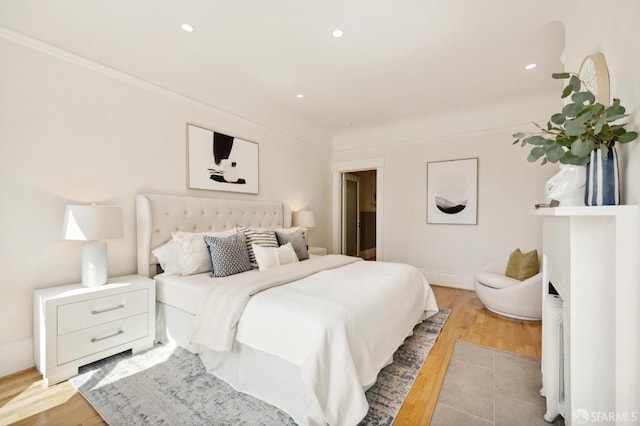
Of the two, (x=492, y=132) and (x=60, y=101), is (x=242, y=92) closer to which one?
(x=60, y=101)

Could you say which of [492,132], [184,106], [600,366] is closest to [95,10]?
[184,106]

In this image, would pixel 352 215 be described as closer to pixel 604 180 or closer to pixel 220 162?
pixel 220 162

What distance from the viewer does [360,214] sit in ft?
24.1

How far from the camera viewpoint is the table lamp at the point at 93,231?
205cm

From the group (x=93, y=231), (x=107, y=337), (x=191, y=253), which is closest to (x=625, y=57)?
(x=191, y=253)

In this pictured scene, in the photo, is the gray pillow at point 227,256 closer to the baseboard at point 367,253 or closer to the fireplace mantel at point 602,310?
the fireplace mantel at point 602,310

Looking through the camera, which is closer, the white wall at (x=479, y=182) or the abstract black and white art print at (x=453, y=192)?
the white wall at (x=479, y=182)

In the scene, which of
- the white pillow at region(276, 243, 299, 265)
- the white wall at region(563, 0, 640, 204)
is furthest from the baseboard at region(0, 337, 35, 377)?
the white wall at region(563, 0, 640, 204)

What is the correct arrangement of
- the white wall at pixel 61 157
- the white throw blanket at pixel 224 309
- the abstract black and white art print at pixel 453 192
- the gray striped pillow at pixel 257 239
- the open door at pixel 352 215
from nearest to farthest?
1. the white throw blanket at pixel 224 309
2. the white wall at pixel 61 157
3. the gray striped pillow at pixel 257 239
4. the abstract black and white art print at pixel 453 192
5. the open door at pixel 352 215

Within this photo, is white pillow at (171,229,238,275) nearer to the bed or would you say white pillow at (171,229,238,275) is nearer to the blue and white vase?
the bed

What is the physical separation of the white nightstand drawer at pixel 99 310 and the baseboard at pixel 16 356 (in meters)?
0.47

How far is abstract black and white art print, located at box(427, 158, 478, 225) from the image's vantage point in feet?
13.7

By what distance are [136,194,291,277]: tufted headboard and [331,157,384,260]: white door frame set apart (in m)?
1.82

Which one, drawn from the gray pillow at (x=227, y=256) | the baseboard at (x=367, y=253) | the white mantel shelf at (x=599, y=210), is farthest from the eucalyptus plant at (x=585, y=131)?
the baseboard at (x=367, y=253)
